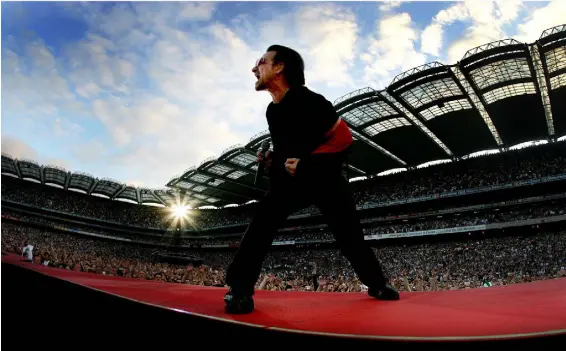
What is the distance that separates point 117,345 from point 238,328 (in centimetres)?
58

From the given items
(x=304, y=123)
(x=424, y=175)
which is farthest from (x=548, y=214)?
(x=304, y=123)

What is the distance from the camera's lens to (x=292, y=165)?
196 centimetres

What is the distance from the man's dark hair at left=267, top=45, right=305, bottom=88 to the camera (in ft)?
7.54

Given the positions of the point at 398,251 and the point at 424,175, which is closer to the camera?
the point at 398,251

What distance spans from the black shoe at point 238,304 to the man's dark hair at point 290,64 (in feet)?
4.74

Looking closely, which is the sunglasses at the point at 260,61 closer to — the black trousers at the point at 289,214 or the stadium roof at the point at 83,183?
the black trousers at the point at 289,214

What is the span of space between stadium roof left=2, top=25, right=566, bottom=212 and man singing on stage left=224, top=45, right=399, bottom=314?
1770 centimetres

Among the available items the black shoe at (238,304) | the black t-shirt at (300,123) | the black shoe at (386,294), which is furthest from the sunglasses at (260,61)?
the black shoe at (386,294)

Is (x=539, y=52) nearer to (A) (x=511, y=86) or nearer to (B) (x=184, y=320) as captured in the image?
(A) (x=511, y=86)

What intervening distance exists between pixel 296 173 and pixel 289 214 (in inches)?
13.3

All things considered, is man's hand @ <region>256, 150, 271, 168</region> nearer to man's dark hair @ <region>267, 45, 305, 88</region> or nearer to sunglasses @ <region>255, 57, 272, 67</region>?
man's dark hair @ <region>267, 45, 305, 88</region>

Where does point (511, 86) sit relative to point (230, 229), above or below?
above

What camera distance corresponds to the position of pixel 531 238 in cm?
2245

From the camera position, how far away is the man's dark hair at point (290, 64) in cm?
230
